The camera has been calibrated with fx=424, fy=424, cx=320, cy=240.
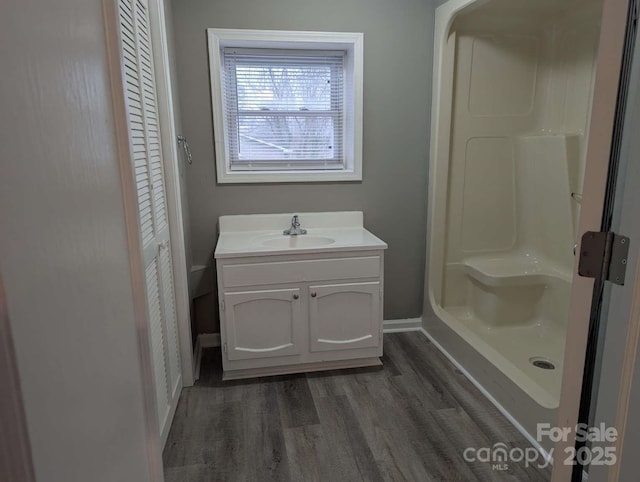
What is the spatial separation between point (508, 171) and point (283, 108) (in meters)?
1.57

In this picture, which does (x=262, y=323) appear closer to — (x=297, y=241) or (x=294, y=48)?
(x=297, y=241)

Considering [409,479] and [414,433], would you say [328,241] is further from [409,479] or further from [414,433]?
[409,479]

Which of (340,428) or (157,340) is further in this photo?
(340,428)

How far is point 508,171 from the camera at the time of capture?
2.89 meters

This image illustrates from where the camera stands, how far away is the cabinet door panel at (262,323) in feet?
7.54

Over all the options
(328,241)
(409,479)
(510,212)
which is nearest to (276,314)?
(328,241)

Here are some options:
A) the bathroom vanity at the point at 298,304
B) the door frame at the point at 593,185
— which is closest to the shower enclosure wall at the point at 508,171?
the bathroom vanity at the point at 298,304

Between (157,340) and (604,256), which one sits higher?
(604,256)

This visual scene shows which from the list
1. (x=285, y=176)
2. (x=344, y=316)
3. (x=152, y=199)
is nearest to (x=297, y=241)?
(x=285, y=176)

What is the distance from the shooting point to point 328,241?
2.56 m

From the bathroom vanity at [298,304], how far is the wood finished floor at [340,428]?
0.13 meters

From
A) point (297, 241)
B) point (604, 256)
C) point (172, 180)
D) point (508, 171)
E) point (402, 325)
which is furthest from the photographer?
point (402, 325)

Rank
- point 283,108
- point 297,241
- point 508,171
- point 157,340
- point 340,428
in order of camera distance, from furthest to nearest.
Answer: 1. point 508,171
2. point 283,108
3. point 297,241
4. point 340,428
5. point 157,340

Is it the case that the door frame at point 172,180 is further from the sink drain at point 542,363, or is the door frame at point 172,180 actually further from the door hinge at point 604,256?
the sink drain at point 542,363
